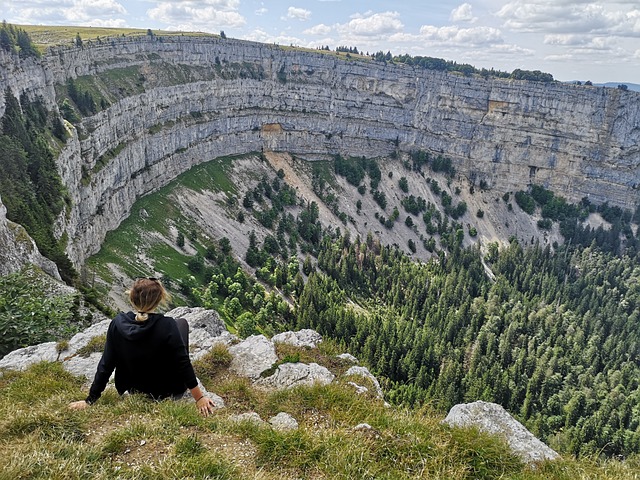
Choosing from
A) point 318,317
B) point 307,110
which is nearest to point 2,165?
point 318,317

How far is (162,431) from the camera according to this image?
10.3 metres

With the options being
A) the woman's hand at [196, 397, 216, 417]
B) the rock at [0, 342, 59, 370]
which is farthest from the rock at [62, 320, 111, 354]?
the woman's hand at [196, 397, 216, 417]

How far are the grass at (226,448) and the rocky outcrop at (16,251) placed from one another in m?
17.7

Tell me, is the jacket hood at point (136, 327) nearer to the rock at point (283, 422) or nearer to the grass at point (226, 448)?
the grass at point (226, 448)

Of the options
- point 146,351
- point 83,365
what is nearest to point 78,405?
point 146,351

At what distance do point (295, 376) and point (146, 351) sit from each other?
8.68 meters

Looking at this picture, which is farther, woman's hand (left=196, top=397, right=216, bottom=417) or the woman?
woman's hand (left=196, top=397, right=216, bottom=417)

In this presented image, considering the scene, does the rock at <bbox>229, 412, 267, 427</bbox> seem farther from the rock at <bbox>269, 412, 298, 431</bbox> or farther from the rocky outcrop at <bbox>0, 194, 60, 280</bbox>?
the rocky outcrop at <bbox>0, 194, 60, 280</bbox>

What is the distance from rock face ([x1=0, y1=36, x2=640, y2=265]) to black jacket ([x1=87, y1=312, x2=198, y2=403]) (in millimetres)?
73622

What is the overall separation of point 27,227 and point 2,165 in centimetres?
881

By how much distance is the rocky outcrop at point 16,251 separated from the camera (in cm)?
2672

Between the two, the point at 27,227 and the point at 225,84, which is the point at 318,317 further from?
the point at 225,84

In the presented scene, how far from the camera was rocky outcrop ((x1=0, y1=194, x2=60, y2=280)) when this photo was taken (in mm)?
26719

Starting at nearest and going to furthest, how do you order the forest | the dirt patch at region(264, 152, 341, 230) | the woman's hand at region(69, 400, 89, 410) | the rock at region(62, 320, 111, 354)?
the woman's hand at region(69, 400, 89, 410), the rock at region(62, 320, 111, 354), the forest, the dirt patch at region(264, 152, 341, 230)
